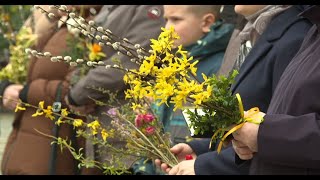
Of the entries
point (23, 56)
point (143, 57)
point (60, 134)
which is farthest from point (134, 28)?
point (143, 57)

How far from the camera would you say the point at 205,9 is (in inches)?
148

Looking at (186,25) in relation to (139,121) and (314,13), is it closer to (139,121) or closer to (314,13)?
(139,121)

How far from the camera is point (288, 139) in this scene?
208cm

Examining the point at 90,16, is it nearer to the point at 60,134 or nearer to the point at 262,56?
the point at 60,134

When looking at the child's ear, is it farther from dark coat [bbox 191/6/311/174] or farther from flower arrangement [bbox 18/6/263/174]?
flower arrangement [bbox 18/6/263/174]

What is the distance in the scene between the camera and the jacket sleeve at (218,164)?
2.53m

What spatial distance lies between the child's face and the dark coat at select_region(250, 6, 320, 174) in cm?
147

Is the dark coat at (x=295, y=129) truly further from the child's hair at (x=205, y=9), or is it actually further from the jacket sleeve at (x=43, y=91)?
the jacket sleeve at (x=43, y=91)

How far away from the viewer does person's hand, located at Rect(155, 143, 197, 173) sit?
2758mm

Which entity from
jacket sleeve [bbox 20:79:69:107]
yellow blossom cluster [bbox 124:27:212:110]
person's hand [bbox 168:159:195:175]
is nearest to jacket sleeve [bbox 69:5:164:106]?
jacket sleeve [bbox 20:79:69:107]

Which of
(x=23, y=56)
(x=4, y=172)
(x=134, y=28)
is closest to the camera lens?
(x=134, y=28)

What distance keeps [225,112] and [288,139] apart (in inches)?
7.7

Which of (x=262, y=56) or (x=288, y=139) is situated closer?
(x=288, y=139)

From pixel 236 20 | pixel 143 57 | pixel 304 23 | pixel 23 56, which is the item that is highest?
pixel 23 56
